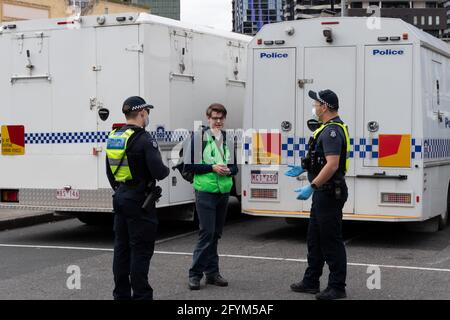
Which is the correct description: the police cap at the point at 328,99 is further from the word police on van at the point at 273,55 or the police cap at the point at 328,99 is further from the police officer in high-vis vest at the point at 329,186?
the word police on van at the point at 273,55

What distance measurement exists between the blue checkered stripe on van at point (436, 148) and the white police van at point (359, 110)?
2 centimetres

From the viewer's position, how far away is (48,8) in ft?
100

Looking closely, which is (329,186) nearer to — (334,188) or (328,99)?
(334,188)

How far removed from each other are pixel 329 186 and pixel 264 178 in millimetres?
3788

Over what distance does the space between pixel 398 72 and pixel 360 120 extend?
0.81m

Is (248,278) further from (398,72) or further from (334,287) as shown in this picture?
(398,72)

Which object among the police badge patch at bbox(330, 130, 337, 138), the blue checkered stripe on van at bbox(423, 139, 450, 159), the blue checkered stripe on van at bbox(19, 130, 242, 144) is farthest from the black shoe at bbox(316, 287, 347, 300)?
the blue checkered stripe on van at bbox(19, 130, 242, 144)

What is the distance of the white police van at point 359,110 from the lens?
10047 mm

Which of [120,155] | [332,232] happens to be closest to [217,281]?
[332,232]

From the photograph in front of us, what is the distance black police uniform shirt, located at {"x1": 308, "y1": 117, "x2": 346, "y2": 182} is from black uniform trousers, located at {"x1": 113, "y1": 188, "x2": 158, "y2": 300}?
5.74 ft

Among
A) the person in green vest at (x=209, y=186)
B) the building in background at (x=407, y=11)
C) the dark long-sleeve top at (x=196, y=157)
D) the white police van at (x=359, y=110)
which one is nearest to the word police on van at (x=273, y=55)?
the white police van at (x=359, y=110)

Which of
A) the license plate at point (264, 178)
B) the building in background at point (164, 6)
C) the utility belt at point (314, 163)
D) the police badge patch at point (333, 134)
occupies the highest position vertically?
the building in background at point (164, 6)
